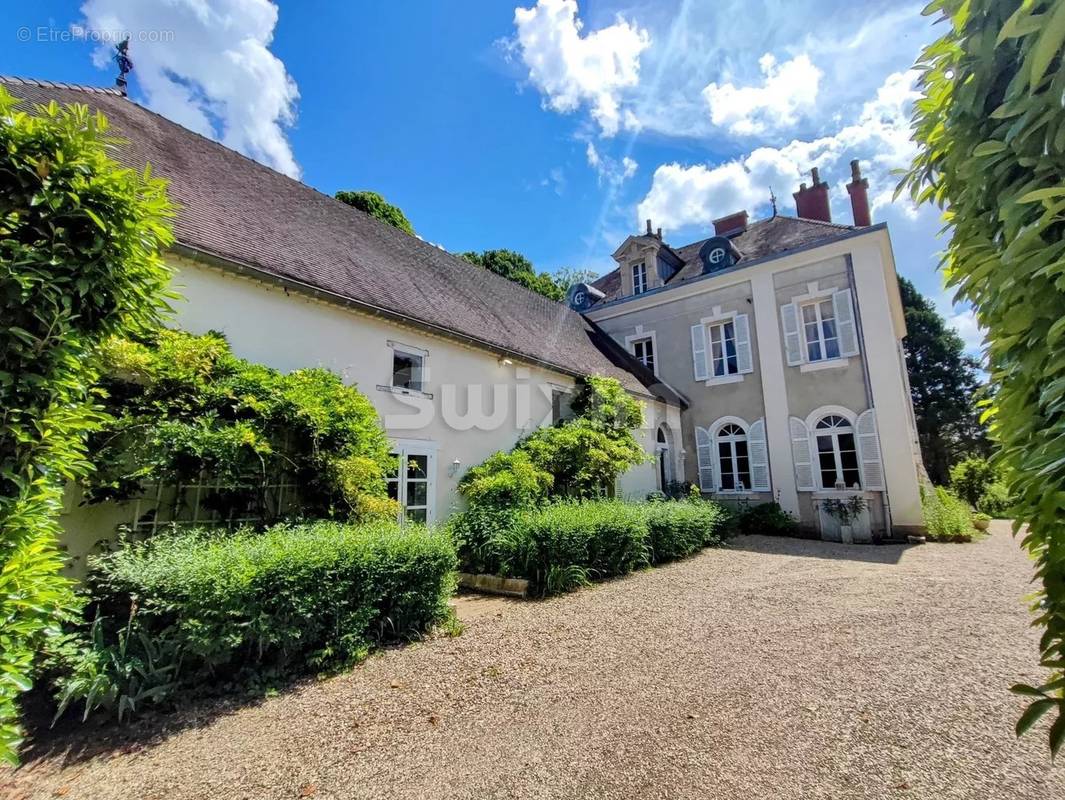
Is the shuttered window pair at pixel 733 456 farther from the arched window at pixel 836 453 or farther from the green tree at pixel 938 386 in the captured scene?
the green tree at pixel 938 386

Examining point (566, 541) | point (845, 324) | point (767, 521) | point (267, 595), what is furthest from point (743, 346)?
point (267, 595)

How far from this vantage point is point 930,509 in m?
11.3

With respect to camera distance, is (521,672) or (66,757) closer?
(66,757)

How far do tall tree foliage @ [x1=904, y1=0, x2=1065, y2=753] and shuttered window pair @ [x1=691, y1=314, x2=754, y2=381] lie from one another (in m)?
13.4

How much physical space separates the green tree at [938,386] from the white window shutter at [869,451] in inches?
805

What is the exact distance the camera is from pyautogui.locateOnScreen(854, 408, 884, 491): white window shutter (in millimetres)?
11492

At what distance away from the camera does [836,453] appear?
40.2 feet

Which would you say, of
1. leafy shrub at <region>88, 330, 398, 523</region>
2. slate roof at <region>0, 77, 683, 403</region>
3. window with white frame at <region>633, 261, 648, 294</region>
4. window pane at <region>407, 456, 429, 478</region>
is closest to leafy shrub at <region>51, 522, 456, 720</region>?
leafy shrub at <region>88, 330, 398, 523</region>

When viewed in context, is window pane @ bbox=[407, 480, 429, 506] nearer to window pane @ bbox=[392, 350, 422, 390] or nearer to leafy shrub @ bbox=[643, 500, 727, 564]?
window pane @ bbox=[392, 350, 422, 390]

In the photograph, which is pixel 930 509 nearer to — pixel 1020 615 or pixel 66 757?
pixel 1020 615

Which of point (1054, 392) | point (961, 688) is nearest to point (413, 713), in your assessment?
point (1054, 392)

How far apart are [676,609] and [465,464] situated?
189 inches

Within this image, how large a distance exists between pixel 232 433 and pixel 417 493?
3751mm

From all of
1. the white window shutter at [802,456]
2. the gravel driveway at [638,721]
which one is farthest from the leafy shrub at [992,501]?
the gravel driveway at [638,721]
